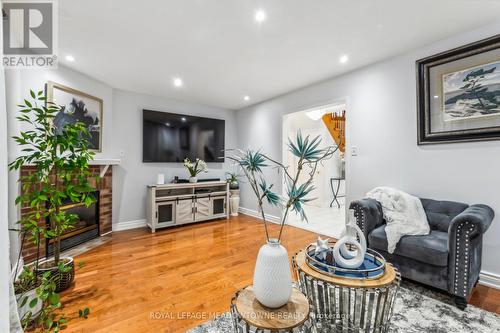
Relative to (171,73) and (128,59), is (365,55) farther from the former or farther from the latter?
(128,59)

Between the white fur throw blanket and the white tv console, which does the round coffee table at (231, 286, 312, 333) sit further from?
the white tv console

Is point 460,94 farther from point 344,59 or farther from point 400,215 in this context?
point 400,215

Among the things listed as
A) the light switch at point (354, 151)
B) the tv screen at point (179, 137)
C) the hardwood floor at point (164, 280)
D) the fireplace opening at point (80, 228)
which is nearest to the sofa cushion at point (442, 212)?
the hardwood floor at point (164, 280)

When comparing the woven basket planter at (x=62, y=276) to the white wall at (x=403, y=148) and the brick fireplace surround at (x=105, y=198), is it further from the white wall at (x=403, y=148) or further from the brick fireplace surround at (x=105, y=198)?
the white wall at (x=403, y=148)

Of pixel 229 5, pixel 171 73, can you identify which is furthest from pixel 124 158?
pixel 229 5

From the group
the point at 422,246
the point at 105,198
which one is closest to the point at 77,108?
the point at 105,198

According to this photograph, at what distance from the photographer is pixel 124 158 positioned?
4035mm

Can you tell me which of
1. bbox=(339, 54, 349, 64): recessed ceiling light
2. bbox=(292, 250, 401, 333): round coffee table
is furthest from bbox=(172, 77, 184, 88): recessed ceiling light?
bbox=(292, 250, 401, 333): round coffee table

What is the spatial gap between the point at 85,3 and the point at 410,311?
3.55 metres

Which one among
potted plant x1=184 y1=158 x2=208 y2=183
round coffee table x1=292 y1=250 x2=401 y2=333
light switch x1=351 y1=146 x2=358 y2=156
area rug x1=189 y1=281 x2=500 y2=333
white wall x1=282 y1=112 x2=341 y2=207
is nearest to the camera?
round coffee table x1=292 y1=250 x2=401 y2=333

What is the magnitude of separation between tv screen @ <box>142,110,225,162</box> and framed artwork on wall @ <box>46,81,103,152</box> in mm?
750

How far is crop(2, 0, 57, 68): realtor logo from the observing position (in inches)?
76.5

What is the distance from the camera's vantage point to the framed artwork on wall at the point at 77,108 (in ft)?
9.71

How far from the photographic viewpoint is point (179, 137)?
4559 millimetres
